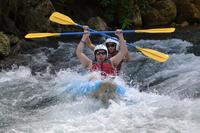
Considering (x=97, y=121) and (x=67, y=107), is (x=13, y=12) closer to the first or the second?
(x=67, y=107)

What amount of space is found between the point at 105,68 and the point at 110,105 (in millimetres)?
985

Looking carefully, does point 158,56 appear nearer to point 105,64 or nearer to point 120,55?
point 120,55

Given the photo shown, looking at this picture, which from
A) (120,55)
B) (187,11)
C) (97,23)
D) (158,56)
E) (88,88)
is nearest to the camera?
(88,88)

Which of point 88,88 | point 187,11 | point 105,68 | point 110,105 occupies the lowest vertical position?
point 110,105

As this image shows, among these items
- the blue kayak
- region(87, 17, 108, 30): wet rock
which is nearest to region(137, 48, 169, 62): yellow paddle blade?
the blue kayak

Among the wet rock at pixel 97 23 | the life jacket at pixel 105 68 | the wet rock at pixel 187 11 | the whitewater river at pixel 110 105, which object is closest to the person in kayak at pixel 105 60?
the life jacket at pixel 105 68

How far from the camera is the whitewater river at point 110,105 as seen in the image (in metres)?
6.11

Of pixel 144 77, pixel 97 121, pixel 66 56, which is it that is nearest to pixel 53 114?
pixel 97 121

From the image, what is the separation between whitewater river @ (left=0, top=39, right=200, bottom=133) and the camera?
6.11 meters

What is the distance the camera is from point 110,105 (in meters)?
6.98

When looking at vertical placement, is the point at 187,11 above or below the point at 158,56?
above

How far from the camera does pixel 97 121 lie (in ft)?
20.8

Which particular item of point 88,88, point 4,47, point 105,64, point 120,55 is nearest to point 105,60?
point 105,64

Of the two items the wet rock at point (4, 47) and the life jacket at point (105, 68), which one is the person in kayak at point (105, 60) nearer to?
the life jacket at point (105, 68)
